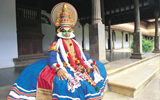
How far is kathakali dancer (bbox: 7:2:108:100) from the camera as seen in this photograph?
1.27m

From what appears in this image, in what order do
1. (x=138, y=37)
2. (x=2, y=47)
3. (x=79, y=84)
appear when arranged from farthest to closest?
(x=138, y=37) → (x=2, y=47) → (x=79, y=84)

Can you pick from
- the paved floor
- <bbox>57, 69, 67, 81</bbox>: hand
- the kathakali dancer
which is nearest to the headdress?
the kathakali dancer

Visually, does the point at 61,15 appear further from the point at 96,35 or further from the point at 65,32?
the point at 96,35

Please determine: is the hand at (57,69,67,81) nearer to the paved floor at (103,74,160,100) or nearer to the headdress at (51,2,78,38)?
the headdress at (51,2,78,38)

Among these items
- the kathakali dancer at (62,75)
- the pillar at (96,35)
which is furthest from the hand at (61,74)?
the pillar at (96,35)

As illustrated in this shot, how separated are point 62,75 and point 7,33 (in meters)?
3.87

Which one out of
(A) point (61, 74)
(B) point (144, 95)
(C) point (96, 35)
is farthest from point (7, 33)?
(B) point (144, 95)

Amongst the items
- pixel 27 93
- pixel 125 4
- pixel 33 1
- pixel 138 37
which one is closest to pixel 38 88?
pixel 27 93

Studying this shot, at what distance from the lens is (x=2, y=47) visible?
4.10m

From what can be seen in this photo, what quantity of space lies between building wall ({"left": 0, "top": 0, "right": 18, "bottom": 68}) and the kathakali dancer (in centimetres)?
325

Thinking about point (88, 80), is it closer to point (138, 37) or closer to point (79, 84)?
point (79, 84)

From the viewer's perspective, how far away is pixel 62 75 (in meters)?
1.34

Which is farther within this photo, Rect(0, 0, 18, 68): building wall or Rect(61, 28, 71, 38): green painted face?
Rect(0, 0, 18, 68): building wall

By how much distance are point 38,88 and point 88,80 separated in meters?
0.62
